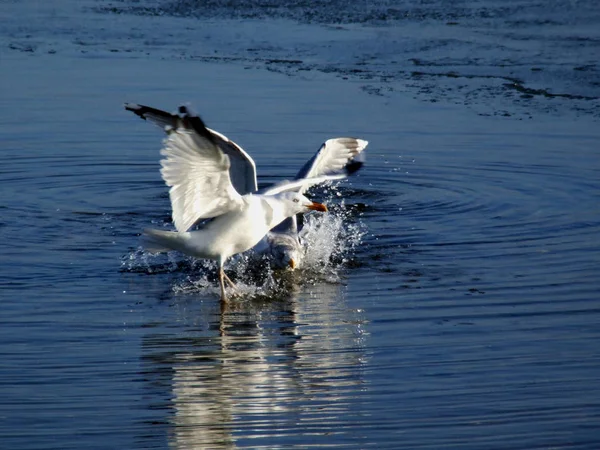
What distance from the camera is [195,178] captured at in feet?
25.3

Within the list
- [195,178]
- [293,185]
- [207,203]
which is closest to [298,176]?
[293,185]

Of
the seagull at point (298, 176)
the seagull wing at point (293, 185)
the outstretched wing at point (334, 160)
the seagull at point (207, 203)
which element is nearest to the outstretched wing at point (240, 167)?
the seagull at point (298, 176)

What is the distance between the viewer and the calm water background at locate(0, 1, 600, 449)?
19.6 ft

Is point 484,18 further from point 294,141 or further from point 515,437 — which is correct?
point 515,437

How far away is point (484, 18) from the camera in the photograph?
18.0 meters

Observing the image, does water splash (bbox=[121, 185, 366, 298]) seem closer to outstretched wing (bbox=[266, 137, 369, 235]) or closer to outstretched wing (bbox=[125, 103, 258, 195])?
outstretched wing (bbox=[125, 103, 258, 195])

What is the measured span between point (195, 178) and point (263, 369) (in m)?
1.62

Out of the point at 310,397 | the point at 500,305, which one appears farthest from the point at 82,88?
the point at 310,397

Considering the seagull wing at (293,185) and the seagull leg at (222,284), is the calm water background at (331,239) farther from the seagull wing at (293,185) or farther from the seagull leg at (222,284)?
the seagull wing at (293,185)

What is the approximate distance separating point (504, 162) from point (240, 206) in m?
4.90

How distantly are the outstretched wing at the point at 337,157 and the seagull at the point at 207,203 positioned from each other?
1.78 meters

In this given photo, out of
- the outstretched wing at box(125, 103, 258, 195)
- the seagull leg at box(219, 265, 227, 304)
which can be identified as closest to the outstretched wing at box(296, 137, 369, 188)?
the outstretched wing at box(125, 103, 258, 195)

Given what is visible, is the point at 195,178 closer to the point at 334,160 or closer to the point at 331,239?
the point at 331,239

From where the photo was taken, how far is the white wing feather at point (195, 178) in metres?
7.33
